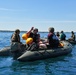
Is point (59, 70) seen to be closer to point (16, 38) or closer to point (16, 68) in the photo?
point (16, 68)

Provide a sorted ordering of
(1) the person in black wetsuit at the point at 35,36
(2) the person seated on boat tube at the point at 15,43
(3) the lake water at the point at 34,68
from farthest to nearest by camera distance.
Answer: (1) the person in black wetsuit at the point at 35,36, (2) the person seated on boat tube at the point at 15,43, (3) the lake water at the point at 34,68

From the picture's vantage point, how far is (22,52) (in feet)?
50.5

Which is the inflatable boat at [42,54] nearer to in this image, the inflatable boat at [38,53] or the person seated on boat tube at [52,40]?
the inflatable boat at [38,53]

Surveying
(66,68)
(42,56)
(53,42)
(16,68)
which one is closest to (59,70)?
(66,68)

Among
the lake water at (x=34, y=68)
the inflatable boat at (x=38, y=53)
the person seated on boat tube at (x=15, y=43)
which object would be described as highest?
the person seated on boat tube at (x=15, y=43)

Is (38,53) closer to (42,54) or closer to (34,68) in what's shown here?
(42,54)

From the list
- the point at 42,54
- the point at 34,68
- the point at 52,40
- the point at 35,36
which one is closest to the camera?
the point at 34,68

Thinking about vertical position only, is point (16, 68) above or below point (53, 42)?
below

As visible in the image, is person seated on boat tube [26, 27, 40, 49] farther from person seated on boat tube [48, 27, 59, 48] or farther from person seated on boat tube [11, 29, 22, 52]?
person seated on boat tube [48, 27, 59, 48]

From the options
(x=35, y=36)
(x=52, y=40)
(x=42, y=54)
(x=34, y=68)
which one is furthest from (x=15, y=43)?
(x=52, y=40)

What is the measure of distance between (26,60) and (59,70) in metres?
2.89

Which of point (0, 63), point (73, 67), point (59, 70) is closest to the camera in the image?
point (59, 70)

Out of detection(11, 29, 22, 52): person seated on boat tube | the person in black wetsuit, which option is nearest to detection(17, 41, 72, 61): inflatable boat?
the person in black wetsuit

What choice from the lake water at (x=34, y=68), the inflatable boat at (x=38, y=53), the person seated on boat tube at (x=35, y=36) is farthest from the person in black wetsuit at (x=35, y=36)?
the lake water at (x=34, y=68)
